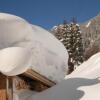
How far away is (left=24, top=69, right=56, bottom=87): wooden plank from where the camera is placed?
597 cm

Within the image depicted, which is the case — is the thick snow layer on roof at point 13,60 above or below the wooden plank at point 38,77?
above

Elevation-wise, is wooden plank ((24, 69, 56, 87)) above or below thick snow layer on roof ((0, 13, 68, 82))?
below

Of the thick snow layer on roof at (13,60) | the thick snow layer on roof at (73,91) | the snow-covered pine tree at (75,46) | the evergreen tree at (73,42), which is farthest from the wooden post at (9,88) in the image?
the snow-covered pine tree at (75,46)

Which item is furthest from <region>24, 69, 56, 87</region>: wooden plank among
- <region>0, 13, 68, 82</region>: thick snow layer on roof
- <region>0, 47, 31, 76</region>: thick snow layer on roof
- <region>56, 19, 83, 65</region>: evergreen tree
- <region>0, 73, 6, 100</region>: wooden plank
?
<region>56, 19, 83, 65</region>: evergreen tree

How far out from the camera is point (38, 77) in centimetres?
659

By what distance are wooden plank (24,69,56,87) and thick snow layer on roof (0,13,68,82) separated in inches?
2.9

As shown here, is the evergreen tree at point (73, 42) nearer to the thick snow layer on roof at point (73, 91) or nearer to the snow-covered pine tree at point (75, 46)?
the snow-covered pine tree at point (75, 46)

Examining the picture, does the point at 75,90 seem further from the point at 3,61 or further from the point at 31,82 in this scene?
the point at 3,61

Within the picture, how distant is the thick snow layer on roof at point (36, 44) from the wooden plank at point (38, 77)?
7 cm

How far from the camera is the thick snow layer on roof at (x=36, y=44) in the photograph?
521 cm

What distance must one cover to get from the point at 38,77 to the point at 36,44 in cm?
93

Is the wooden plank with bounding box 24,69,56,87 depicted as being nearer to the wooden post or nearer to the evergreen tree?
the wooden post

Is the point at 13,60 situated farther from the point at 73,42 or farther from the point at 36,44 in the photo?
the point at 73,42

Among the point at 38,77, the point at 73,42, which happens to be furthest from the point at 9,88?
the point at 73,42
